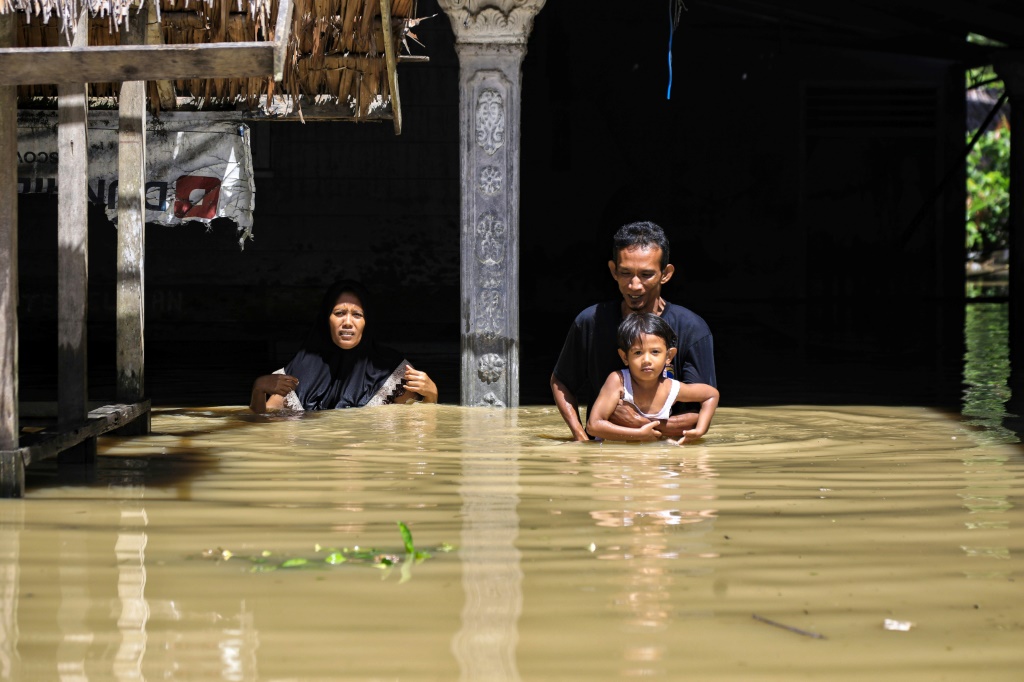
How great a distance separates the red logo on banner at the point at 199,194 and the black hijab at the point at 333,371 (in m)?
1.51

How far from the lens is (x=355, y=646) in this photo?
3.28 meters

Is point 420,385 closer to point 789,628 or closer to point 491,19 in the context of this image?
point 491,19

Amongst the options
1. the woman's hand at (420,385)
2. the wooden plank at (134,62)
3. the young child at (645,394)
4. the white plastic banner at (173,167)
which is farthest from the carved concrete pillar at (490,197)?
the wooden plank at (134,62)

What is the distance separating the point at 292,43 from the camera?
277 inches

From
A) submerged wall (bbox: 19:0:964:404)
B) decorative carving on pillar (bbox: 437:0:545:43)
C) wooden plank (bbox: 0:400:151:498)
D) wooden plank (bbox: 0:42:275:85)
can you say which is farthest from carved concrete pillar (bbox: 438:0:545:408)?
submerged wall (bbox: 19:0:964:404)

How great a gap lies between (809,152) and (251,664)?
53.7ft

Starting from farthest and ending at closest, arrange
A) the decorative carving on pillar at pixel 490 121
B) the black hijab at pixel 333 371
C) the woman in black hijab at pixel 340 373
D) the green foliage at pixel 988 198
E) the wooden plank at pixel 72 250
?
the green foliage at pixel 988 198 → the decorative carving on pillar at pixel 490 121 → the black hijab at pixel 333 371 → the woman in black hijab at pixel 340 373 → the wooden plank at pixel 72 250

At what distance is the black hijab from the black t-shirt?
6.16ft

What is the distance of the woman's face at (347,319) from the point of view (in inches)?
320

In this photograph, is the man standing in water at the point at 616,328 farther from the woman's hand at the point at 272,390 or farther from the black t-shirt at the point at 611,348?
the woman's hand at the point at 272,390

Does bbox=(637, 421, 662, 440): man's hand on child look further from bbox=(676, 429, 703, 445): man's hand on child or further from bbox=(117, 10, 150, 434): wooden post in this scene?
bbox=(117, 10, 150, 434): wooden post

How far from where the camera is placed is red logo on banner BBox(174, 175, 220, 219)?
368 inches

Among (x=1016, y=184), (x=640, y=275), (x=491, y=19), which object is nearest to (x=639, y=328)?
(x=640, y=275)

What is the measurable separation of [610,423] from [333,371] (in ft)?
7.66
